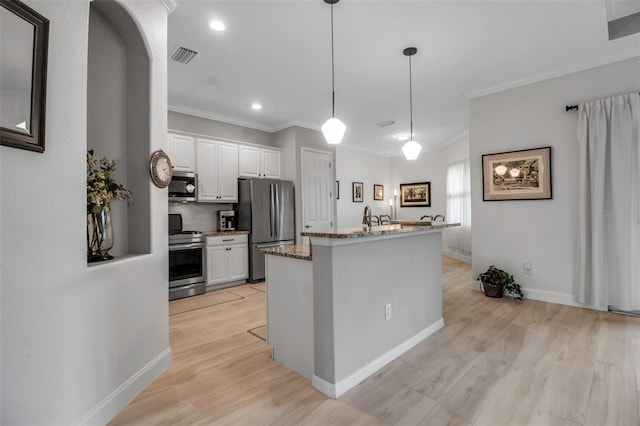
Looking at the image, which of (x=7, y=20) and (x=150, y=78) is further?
(x=150, y=78)

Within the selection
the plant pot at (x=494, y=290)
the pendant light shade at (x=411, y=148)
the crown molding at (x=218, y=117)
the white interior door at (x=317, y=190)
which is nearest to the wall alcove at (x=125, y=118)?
the crown molding at (x=218, y=117)

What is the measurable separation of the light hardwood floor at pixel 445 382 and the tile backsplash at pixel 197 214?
209cm

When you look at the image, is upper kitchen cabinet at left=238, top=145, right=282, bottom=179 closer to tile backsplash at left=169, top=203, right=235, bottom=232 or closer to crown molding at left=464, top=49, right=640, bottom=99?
tile backsplash at left=169, top=203, right=235, bottom=232

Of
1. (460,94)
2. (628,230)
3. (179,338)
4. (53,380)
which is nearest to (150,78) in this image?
(53,380)

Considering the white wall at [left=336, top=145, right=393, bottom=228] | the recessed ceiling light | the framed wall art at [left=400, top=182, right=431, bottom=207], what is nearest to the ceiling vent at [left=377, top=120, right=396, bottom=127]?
the white wall at [left=336, top=145, right=393, bottom=228]

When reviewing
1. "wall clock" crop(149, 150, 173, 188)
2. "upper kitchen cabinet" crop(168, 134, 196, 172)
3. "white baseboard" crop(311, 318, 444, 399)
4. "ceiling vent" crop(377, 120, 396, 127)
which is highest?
"ceiling vent" crop(377, 120, 396, 127)

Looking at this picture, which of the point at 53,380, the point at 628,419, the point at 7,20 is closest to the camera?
the point at 7,20

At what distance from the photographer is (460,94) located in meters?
4.28

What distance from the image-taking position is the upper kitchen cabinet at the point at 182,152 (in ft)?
14.3

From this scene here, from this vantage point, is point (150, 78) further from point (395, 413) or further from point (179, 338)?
point (395, 413)

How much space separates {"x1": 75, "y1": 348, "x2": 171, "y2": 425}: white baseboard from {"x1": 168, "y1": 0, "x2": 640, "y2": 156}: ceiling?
9.17 ft

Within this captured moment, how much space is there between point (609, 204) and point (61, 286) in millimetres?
4807

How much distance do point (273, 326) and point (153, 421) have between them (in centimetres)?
94

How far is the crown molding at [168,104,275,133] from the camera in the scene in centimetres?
453
